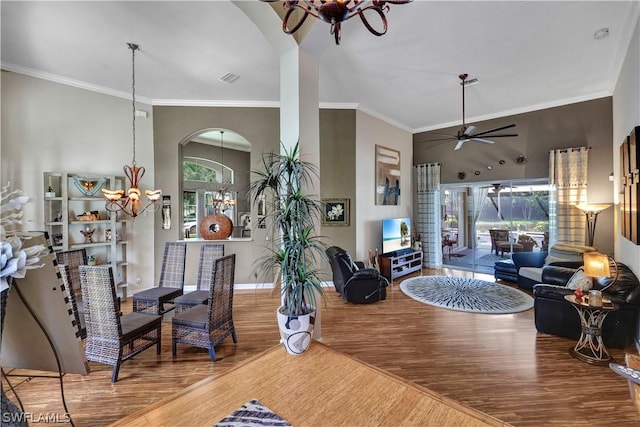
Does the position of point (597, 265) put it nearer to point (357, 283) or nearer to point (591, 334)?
point (591, 334)

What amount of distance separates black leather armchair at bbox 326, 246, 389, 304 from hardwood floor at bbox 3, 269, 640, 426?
1.53ft

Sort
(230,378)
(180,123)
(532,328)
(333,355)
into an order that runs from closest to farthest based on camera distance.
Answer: (230,378) < (333,355) < (532,328) < (180,123)

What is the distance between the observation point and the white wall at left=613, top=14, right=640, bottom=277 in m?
3.30

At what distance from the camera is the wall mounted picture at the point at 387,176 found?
6551 mm

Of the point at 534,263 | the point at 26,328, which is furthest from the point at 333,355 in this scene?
the point at 534,263

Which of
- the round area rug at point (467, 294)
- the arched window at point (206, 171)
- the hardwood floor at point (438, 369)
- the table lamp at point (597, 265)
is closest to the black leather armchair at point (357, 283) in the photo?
the hardwood floor at point (438, 369)

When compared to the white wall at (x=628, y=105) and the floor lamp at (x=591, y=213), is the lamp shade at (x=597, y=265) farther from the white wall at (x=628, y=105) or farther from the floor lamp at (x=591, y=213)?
the floor lamp at (x=591, y=213)

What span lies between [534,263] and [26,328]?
Answer: 7.20m

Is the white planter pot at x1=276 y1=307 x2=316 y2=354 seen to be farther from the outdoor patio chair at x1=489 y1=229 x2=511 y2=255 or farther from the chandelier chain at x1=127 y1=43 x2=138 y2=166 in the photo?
the outdoor patio chair at x1=489 y1=229 x2=511 y2=255

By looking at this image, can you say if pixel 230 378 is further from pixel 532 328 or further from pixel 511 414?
pixel 532 328

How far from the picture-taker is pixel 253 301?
480 cm

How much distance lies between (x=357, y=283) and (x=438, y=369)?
6.44ft

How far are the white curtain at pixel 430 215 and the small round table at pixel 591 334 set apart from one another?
431 centimetres

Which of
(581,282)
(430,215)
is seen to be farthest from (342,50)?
(430,215)
